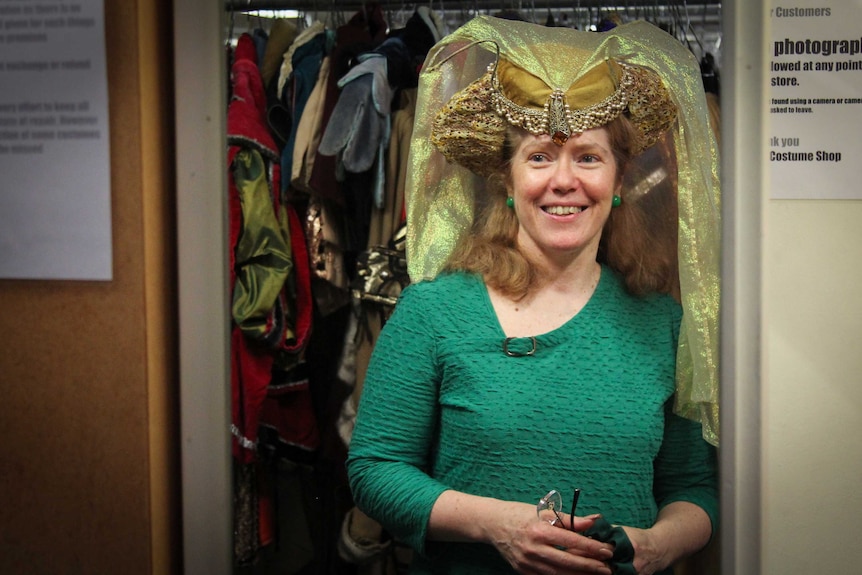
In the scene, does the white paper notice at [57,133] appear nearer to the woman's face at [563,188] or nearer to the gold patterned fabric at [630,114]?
the gold patterned fabric at [630,114]

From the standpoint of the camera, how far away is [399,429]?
987 mm

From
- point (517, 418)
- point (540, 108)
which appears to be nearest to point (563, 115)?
point (540, 108)

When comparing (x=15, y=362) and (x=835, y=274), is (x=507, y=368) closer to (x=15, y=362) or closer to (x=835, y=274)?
(x=835, y=274)

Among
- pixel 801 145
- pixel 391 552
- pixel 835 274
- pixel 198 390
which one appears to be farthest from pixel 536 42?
pixel 391 552

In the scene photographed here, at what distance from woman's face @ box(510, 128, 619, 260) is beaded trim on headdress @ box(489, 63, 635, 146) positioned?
0.01 metres

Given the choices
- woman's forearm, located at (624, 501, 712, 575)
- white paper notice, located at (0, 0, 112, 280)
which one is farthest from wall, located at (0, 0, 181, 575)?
woman's forearm, located at (624, 501, 712, 575)

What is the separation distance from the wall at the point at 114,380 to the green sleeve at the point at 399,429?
243mm

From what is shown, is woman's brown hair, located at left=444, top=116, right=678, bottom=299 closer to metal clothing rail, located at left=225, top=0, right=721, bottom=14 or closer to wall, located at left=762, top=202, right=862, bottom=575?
wall, located at left=762, top=202, right=862, bottom=575

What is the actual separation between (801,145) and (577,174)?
0.25 m

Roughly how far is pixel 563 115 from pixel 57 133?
1.98 feet

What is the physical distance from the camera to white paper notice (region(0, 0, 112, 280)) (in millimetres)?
921

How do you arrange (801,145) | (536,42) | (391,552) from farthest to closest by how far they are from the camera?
(391,552)
(536,42)
(801,145)

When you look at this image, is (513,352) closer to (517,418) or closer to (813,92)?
(517,418)

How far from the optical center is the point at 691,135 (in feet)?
3.22
